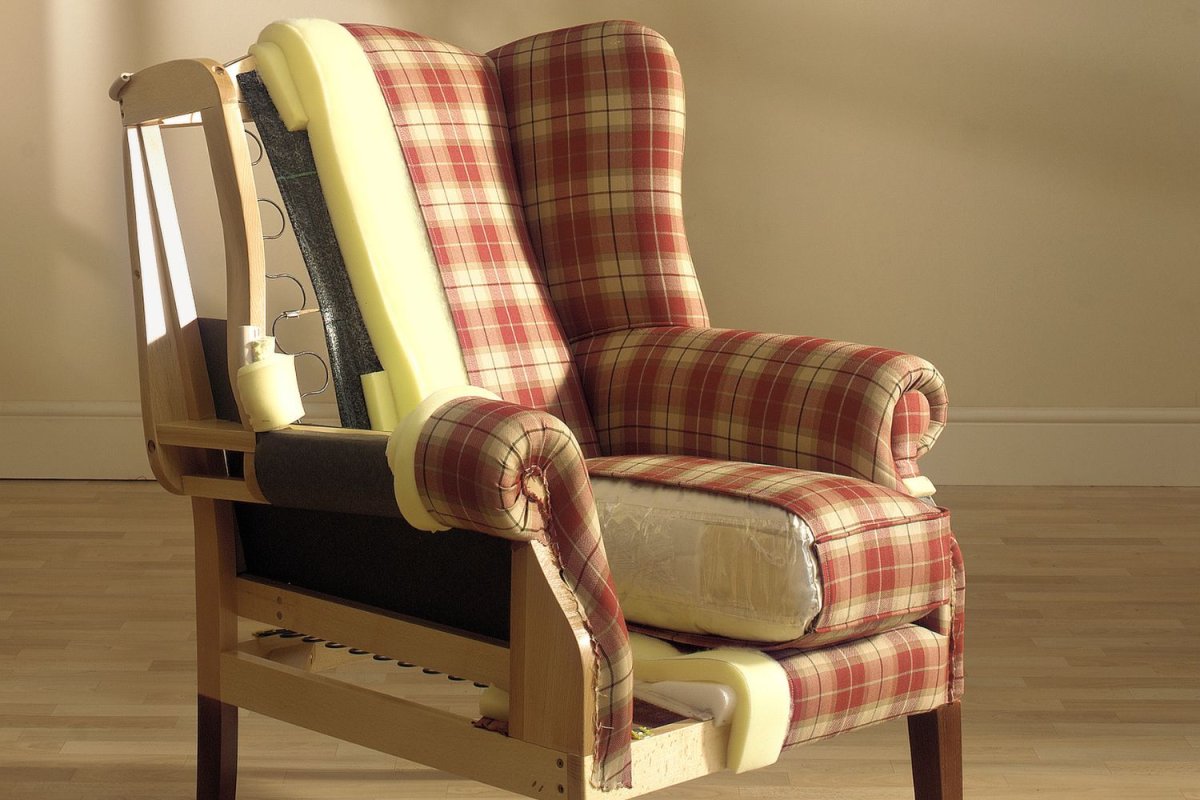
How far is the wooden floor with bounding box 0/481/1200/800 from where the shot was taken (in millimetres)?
1638

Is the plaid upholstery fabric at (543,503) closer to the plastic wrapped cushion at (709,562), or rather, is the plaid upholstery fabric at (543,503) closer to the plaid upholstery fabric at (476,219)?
the plastic wrapped cushion at (709,562)

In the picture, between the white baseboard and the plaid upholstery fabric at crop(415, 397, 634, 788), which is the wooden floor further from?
the plaid upholstery fabric at crop(415, 397, 634, 788)

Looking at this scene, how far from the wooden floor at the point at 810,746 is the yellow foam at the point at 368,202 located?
1.79ft

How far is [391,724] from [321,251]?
50 cm

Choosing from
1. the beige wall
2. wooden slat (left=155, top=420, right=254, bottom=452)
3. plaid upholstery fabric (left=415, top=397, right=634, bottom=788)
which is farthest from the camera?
the beige wall

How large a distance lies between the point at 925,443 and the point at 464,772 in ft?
2.09

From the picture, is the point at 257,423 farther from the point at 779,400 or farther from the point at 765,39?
the point at 765,39

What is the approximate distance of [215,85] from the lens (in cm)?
127

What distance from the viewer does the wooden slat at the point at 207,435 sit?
126cm

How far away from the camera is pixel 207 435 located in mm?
1290

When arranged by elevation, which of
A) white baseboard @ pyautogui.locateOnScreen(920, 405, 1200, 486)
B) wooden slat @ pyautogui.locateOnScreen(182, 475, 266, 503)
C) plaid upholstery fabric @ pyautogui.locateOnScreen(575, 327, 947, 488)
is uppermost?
plaid upholstery fabric @ pyautogui.locateOnScreen(575, 327, 947, 488)

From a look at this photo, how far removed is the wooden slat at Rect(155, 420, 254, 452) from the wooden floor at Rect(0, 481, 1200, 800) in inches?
19.7

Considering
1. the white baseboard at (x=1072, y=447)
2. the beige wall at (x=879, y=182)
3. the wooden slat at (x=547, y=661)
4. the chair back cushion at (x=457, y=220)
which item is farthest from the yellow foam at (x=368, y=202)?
the white baseboard at (x=1072, y=447)

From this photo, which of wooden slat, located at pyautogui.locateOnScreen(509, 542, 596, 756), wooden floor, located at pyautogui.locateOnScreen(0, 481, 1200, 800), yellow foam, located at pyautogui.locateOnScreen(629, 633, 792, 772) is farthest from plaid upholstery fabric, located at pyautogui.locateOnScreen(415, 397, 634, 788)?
wooden floor, located at pyautogui.locateOnScreen(0, 481, 1200, 800)
